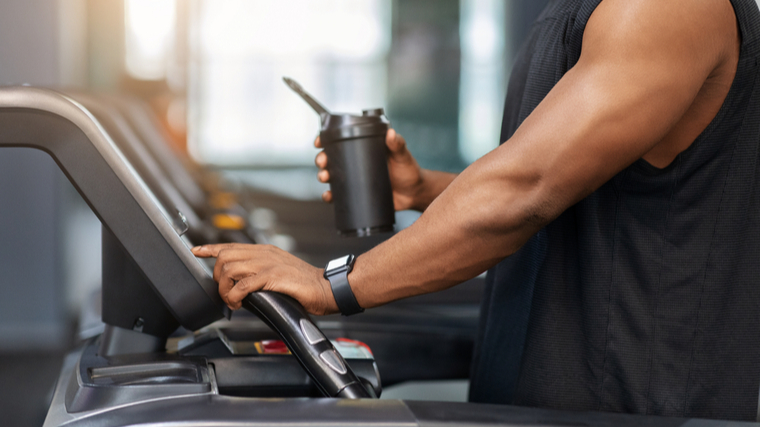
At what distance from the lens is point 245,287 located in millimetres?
811

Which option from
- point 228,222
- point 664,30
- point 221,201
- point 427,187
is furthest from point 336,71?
point 664,30

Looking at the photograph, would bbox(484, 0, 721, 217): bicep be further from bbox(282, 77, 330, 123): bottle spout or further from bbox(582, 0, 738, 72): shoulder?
bbox(282, 77, 330, 123): bottle spout

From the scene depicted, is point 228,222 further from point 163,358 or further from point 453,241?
point 453,241

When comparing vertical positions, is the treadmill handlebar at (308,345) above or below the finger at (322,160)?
below

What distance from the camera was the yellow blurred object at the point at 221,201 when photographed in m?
3.59

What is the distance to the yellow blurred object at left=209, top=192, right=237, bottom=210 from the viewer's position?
3.59m

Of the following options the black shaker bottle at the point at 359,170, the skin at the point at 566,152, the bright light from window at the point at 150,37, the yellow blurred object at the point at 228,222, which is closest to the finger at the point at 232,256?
the skin at the point at 566,152

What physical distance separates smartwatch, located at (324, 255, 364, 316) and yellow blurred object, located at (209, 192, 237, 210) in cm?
272

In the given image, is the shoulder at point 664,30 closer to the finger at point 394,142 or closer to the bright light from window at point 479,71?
the finger at point 394,142

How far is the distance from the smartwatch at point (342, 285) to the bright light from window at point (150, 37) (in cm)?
590

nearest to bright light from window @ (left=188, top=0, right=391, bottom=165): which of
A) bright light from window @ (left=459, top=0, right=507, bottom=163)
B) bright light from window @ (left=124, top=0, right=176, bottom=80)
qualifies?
bright light from window @ (left=124, top=0, right=176, bottom=80)

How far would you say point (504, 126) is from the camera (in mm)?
1175

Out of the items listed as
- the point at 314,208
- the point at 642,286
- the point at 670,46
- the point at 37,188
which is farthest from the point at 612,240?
the point at 314,208

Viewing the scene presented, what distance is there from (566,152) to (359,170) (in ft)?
1.23
